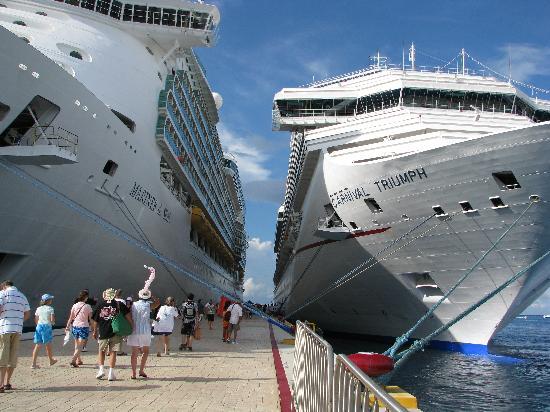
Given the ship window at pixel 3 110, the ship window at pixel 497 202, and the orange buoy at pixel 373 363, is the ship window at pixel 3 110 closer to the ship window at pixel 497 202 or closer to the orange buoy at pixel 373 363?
the orange buoy at pixel 373 363

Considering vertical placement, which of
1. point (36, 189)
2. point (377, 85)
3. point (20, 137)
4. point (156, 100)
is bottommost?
point (36, 189)

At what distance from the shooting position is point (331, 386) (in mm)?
3875

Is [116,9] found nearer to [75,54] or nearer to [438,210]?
[75,54]

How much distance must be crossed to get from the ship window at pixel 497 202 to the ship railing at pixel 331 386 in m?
10.3

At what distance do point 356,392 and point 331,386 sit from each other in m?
0.87

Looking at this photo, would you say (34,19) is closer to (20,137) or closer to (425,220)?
(20,137)

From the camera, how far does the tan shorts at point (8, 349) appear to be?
6.52m

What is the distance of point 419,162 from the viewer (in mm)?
15461

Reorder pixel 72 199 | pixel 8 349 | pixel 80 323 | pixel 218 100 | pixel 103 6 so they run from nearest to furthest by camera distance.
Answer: pixel 8 349 → pixel 80 323 → pixel 72 199 → pixel 103 6 → pixel 218 100

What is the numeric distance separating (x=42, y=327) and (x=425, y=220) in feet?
38.2

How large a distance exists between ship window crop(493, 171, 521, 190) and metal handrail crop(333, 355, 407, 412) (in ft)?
39.9

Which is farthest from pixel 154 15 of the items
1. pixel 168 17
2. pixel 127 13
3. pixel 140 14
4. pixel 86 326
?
pixel 86 326

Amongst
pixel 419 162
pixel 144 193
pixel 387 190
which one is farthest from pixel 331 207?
pixel 144 193

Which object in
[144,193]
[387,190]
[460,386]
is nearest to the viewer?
[460,386]
